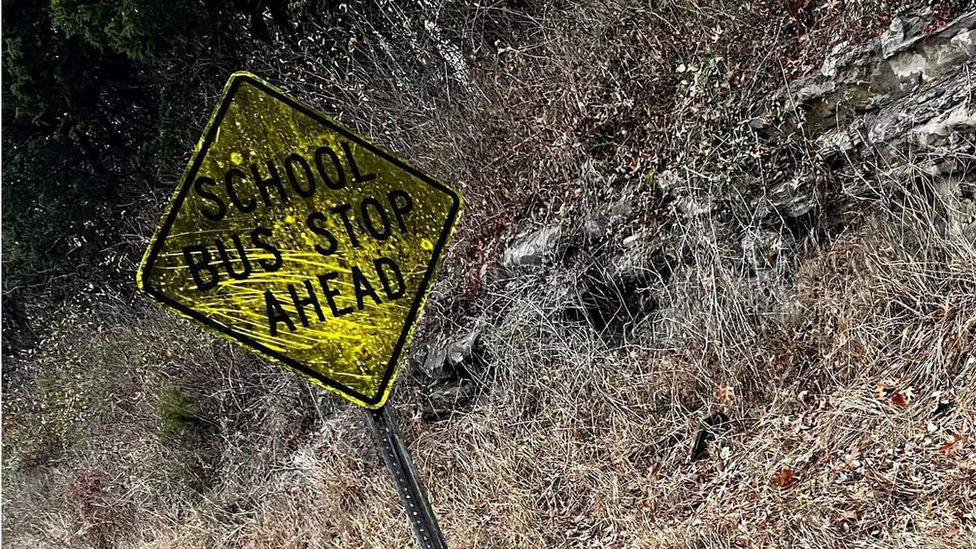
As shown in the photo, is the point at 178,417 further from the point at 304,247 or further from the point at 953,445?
the point at 953,445

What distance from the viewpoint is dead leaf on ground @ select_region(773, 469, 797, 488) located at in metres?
3.15

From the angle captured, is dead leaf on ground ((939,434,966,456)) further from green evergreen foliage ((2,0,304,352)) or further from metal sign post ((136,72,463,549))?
green evergreen foliage ((2,0,304,352))

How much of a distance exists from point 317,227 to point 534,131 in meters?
4.38

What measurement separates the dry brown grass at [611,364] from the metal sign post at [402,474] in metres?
1.73

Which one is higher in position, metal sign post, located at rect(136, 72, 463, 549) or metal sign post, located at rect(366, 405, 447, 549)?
metal sign post, located at rect(136, 72, 463, 549)

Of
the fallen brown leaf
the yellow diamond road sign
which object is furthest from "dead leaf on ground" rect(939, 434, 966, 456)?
the yellow diamond road sign

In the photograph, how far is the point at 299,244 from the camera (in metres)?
1.67

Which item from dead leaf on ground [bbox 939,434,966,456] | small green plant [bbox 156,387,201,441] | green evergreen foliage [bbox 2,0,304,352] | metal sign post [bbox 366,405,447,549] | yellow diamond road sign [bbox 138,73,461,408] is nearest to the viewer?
yellow diamond road sign [bbox 138,73,461,408]

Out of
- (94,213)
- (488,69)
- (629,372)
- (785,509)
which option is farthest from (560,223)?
(94,213)

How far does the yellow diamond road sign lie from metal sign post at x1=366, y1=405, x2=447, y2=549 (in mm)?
74

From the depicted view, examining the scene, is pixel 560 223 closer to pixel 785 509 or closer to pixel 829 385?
pixel 829 385

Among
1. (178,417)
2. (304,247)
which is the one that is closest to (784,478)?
(304,247)

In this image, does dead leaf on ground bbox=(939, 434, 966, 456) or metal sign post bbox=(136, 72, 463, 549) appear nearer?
metal sign post bbox=(136, 72, 463, 549)

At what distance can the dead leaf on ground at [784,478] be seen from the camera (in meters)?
3.15
